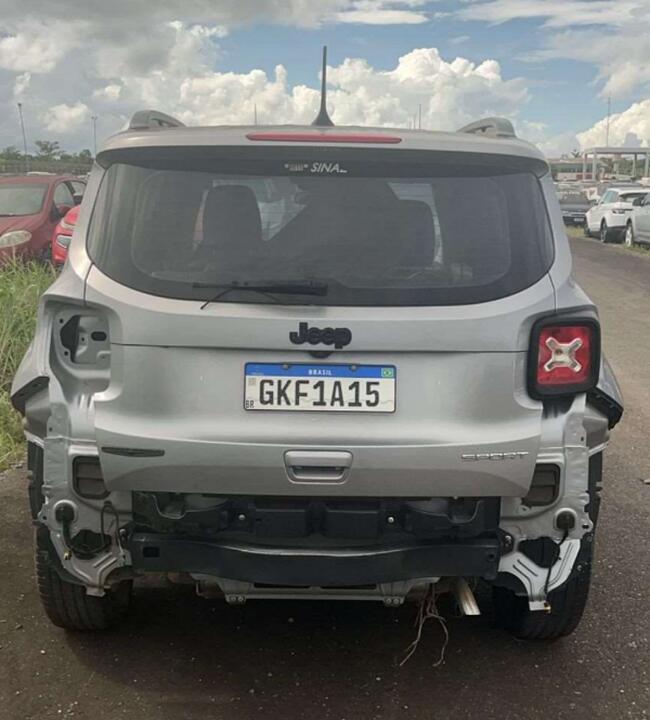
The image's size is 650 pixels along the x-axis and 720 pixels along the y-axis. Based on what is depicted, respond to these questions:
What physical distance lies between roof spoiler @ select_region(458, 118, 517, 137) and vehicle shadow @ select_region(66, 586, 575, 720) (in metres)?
2.06

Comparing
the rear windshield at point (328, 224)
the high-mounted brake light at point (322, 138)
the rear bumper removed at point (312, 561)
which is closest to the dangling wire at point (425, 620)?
the rear bumper removed at point (312, 561)

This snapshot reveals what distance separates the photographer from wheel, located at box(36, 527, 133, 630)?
11.1 ft

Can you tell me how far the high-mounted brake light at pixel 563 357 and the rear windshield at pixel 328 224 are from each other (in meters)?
0.18

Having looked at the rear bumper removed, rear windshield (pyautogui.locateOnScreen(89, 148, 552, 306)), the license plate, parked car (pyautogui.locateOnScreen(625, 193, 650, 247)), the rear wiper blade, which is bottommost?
parked car (pyautogui.locateOnScreen(625, 193, 650, 247))

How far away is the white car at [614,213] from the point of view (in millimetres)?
26375

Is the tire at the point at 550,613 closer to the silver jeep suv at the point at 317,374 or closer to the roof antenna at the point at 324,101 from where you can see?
the silver jeep suv at the point at 317,374

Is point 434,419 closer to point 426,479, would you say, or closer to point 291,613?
point 426,479

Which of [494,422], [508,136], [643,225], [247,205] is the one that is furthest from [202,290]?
[643,225]

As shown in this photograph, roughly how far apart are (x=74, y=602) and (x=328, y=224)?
177 cm

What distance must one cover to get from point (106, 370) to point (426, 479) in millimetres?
1128

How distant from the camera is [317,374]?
9.45 ft

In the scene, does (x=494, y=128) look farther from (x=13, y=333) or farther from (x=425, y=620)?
(x=13, y=333)

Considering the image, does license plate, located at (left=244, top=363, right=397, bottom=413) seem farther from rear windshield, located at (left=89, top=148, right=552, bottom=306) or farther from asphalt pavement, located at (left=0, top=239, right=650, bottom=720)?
asphalt pavement, located at (left=0, top=239, right=650, bottom=720)

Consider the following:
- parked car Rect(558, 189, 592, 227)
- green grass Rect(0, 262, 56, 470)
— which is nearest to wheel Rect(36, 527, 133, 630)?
green grass Rect(0, 262, 56, 470)
